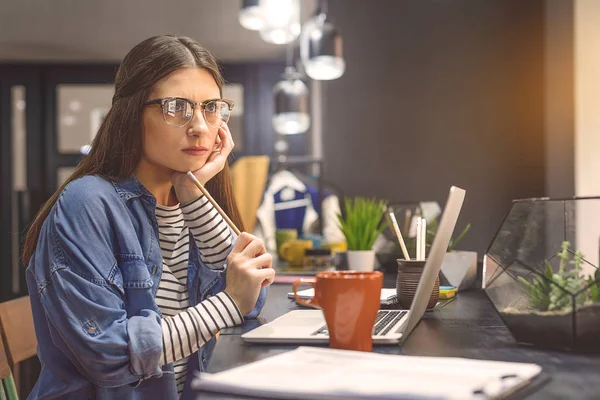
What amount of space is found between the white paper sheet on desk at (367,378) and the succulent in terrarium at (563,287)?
0.13 m

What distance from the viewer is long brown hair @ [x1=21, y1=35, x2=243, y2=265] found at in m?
1.22

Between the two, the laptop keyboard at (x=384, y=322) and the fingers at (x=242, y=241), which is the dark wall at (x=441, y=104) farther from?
the fingers at (x=242, y=241)

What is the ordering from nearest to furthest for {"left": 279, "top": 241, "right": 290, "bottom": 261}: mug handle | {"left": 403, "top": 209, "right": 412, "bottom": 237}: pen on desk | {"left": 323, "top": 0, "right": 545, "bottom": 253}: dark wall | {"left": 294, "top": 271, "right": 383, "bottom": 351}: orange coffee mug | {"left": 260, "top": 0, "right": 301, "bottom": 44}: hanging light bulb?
{"left": 294, "top": 271, "right": 383, "bottom": 351}: orange coffee mug → {"left": 403, "top": 209, "right": 412, "bottom": 237}: pen on desk → {"left": 279, "top": 241, "right": 290, "bottom": 261}: mug handle → {"left": 260, "top": 0, "right": 301, "bottom": 44}: hanging light bulb → {"left": 323, "top": 0, "right": 545, "bottom": 253}: dark wall

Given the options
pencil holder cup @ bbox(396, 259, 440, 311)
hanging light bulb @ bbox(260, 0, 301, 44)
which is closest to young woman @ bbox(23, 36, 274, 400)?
pencil holder cup @ bbox(396, 259, 440, 311)

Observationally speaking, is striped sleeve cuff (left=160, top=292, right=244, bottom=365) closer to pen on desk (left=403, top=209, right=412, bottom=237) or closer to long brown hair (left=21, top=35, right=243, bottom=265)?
long brown hair (left=21, top=35, right=243, bottom=265)

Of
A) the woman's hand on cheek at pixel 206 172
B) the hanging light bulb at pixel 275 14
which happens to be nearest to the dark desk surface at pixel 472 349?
the woman's hand on cheek at pixel 206 172

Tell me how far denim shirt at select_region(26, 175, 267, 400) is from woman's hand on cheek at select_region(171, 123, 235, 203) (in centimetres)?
7

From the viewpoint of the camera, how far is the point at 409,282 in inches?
47.6

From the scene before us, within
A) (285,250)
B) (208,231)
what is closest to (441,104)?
(285,250)

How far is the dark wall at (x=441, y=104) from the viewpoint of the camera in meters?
4.09

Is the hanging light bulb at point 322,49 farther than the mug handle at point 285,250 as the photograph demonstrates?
Yes

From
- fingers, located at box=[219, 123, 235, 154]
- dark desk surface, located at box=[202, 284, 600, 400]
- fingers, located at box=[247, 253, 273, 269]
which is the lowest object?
dark desk surface, located at box=[202, 284, 600, 400]

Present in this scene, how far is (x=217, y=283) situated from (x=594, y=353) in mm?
747

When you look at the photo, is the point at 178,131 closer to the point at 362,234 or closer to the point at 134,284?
the point at 134,284
